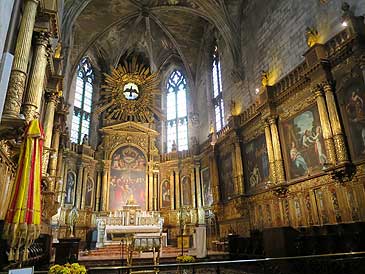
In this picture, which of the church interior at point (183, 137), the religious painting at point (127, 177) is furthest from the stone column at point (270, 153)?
the religious painting at point (127, 177)

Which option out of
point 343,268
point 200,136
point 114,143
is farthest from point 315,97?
point 114,143

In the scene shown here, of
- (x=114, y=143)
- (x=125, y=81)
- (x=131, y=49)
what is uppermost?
(x=131, y=49)

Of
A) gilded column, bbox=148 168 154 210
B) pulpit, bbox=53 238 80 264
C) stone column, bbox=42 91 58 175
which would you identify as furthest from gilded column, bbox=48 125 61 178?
gilded column, bbox=148 168 154 210

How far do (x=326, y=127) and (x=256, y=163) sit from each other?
4.43 metres

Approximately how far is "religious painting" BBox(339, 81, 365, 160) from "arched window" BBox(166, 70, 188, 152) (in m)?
13.4

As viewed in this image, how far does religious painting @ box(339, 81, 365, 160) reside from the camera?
804cm

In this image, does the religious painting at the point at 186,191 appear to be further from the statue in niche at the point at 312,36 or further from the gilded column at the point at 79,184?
the statue in niche at the point at 312,36

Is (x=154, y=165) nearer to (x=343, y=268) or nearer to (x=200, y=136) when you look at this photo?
(x=200, y=136)

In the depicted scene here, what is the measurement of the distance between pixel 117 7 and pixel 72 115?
8.03 meters

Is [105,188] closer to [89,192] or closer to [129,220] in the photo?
[89,192]

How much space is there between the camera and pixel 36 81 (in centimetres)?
798

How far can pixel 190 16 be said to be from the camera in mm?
20641

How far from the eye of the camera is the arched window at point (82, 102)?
792 inches

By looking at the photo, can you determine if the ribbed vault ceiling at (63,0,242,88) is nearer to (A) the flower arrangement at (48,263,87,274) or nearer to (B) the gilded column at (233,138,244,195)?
(B) the gilded column at (233,138,244,195)
